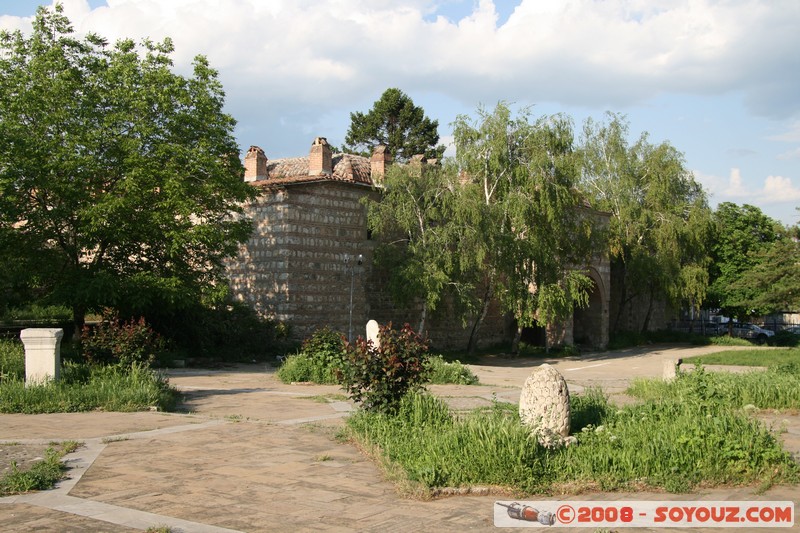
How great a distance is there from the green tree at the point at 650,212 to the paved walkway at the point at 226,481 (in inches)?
1043

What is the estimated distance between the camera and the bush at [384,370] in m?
9.71

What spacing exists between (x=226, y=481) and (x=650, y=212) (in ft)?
108

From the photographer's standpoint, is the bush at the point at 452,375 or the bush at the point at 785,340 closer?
the bush at the point at 452,375

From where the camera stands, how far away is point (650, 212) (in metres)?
36.9

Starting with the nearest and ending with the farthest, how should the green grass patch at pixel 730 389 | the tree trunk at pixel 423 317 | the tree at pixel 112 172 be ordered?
1. the green grass patch at pixel 730 389
2. the tree at pixel 112 172
3. the tree trunk at pixel 423 317


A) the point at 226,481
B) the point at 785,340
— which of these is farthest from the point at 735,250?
the point at 226,481

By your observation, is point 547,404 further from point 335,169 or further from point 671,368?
point 335,169

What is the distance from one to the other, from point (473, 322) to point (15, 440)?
24.0 m

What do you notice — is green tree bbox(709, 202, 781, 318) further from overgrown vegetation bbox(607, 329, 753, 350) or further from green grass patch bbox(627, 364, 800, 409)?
green grass patch bbox(627, 364, 800, 409)

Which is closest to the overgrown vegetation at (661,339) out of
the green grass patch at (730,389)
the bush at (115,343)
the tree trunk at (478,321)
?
the tree trunk at (478,321)

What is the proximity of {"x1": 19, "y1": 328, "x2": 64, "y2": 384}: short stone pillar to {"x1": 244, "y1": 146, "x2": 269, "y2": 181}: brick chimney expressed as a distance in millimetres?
15427

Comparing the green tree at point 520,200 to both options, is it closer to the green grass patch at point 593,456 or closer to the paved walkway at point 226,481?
the paved walkway at point 226,481

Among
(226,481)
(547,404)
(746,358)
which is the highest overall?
(547,404)

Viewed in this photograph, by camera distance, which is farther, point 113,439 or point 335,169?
point 335,169
